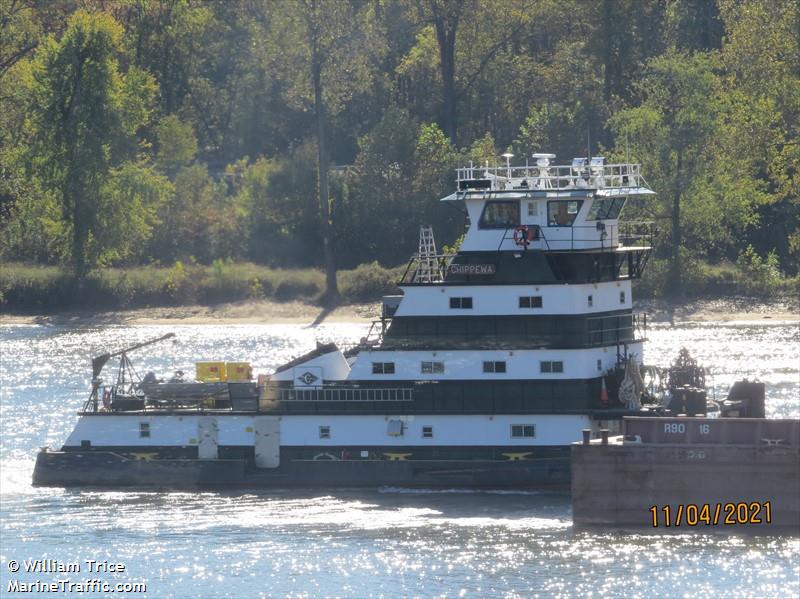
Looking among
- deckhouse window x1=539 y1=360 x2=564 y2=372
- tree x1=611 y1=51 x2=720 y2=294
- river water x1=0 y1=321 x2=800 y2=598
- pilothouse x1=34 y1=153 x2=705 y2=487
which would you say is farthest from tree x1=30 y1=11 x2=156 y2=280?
deckhouse window x1=539 y1=360 x2=564 y2=372

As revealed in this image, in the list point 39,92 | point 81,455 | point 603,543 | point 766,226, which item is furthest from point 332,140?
point 603,543

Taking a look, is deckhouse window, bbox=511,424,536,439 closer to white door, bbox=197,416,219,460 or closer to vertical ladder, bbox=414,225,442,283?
vertical ladder, bbox=414,225,442,283

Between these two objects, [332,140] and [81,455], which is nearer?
[81,455]

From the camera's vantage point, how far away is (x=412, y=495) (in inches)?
1807

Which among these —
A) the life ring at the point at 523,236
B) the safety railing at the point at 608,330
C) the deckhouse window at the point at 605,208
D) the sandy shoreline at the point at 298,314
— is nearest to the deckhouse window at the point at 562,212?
the deckhouse window at the point at 605,208

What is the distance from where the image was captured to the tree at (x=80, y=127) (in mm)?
90750

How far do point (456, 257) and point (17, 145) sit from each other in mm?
54808

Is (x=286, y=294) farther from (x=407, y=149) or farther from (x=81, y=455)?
(x=81, y=455)

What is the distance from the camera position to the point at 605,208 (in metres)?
46.3

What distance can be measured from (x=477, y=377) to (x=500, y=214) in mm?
4206

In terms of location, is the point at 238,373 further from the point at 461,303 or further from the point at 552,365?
the point at 552,365

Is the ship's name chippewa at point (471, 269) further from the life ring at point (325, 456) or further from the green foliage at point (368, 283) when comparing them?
the green foliage at point (368, 283)
